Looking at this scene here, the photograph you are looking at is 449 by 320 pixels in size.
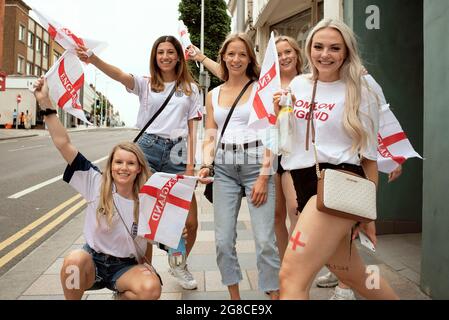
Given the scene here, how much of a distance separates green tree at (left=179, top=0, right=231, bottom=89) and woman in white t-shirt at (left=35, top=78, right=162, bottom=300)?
1026 inches

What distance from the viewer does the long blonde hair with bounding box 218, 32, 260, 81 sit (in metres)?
3.10

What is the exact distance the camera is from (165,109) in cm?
340

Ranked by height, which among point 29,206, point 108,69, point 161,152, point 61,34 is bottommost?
point 29,206

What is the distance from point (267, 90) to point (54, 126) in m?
1.34

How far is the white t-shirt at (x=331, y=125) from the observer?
2170 mm

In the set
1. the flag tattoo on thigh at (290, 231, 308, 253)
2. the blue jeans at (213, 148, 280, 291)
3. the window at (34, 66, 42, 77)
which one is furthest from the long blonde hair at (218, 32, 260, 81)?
the window at (34, 66, 42, 77)

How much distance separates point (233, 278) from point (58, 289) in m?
1.58

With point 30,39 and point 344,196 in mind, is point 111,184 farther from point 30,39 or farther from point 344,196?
point 30,39

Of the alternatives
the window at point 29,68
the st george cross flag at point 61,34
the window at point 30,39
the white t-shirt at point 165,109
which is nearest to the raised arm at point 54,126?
the st george cross flag at point 61,34

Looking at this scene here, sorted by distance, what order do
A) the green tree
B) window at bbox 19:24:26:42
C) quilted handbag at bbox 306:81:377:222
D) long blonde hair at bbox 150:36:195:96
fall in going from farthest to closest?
window at bbox 19:24:26:42 → the green tree → long blonde hair at bbox 150:36:195:96 → quilted handbag at bbox 306:81:377:222

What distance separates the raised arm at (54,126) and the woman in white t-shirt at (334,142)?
1365 mm

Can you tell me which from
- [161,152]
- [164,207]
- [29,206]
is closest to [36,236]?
[29,206]

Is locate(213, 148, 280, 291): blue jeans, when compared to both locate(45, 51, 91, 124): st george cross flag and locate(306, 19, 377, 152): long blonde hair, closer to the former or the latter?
locate(306, 19, 377, 152): long blonde hair

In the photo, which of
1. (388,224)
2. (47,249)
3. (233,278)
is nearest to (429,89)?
(233,278)
